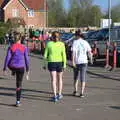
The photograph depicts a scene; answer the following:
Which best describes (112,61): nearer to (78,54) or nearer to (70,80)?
(70,80)

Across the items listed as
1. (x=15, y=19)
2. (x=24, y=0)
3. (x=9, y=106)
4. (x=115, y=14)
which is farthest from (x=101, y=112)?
(x=115, y=14)

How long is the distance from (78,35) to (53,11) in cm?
11199

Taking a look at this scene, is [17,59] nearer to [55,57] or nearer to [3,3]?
[55,57]

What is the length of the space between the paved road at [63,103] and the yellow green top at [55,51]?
1.06 m

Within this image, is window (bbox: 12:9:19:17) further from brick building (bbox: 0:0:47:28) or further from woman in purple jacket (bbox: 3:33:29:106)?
woman in purple jacket (bbox: 3:33:29:106)

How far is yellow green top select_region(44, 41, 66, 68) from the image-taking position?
13.8 meters

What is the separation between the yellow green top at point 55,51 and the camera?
45.3 ft

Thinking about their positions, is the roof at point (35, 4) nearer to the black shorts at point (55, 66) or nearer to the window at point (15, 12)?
the window at point (15, 12)

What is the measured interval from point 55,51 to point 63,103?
52.8 inches

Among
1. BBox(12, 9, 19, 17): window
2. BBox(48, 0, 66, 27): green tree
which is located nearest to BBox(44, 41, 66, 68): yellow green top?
BBox(12, 9, 19, 17): window

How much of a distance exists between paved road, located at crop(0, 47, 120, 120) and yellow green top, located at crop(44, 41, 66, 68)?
106 centimetres

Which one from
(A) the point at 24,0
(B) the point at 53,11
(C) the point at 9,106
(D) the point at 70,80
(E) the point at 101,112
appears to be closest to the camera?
(E) the point at 101,112

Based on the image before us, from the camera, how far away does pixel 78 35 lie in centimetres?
1476

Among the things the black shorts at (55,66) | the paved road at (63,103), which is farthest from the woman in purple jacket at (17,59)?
the black shorts at (55,66)
